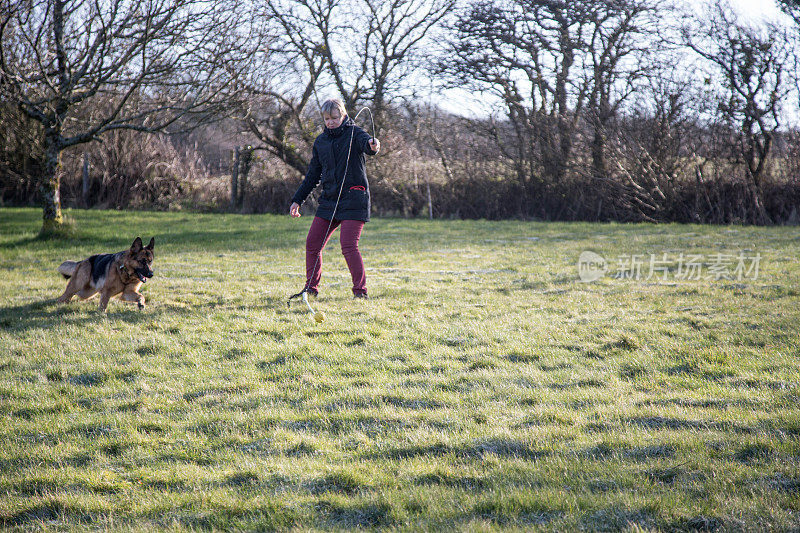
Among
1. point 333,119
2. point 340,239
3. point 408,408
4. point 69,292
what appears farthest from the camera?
point 69,292

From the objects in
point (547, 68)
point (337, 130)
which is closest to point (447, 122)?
point (547, 68)

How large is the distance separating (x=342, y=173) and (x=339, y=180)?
0.25ft

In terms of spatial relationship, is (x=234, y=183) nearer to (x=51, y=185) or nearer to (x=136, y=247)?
(x=51, y=185)

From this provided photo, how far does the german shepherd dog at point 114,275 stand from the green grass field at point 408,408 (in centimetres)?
16

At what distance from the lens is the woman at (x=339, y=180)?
20.4 ft

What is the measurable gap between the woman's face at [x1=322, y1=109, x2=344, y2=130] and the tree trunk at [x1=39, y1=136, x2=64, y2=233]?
8604 millimetres

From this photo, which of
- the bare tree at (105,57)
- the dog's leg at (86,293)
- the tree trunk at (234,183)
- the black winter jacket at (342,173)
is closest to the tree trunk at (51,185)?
the bare tree at (105,57)

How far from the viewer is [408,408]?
3.51 metres

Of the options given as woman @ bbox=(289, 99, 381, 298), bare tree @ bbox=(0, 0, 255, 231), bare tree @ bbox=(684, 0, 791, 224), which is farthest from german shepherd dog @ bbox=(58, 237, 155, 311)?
bare tree @ bbox=(684, 0, 791, 224)

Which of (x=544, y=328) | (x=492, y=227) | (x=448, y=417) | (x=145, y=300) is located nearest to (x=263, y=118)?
(x=492, y=227)

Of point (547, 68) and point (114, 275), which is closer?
point (114, 275)

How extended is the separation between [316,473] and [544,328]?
3.22 metres

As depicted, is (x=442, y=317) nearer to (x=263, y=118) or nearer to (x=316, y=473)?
(x=316, y=473)

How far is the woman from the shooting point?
621 cm
